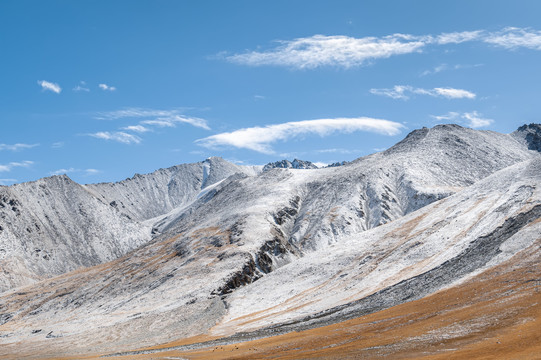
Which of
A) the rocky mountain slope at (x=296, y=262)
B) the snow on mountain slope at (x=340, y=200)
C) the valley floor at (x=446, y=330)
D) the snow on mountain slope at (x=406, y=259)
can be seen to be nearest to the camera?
the valley floor at (x=446, y=330)

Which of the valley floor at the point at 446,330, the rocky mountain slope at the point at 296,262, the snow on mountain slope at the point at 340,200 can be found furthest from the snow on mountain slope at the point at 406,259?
the snow on mountain slope at the point at 340,200

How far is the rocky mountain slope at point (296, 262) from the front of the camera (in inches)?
3228

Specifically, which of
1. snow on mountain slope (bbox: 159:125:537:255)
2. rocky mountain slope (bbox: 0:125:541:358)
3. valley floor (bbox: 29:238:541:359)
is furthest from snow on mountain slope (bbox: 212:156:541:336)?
snow on mountain slope (bbox: 159:125:537:255)

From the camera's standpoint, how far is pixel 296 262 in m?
123

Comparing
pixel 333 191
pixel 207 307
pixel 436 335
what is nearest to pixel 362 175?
pixel 333 191

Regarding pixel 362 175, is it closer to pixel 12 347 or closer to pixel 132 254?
pixel 132 254

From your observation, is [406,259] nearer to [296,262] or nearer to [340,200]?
[296,262]

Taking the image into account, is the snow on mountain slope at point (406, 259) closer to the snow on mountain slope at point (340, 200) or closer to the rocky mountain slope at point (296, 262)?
the rocky mountain slope at point (296, 262)

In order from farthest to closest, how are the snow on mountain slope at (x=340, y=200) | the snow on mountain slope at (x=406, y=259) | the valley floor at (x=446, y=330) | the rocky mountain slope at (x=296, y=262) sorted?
the snow on mountain slope at (x=340, y=200)
the rocky mountain slope at (x=296, y=262)
the snow on mountain slope at (x=406, y=259)
the valley floor at (x=446, y=330)

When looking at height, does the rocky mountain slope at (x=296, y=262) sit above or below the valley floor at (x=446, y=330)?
above

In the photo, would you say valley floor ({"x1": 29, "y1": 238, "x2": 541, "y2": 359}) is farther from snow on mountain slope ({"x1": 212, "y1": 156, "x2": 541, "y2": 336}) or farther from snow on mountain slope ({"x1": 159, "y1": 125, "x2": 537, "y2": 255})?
snow on mountain slope ({"x1": 159, "y1": 125, "x2": 537, "y2": 255})

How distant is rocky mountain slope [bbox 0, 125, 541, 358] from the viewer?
269ft

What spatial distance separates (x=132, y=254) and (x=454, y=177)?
370 feet

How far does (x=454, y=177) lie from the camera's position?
181875 millimetres
